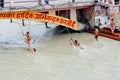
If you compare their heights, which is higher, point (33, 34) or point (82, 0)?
point (82, 0)

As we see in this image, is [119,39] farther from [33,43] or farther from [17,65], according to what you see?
[17,65]

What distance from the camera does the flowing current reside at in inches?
609

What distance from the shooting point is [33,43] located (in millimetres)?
22000

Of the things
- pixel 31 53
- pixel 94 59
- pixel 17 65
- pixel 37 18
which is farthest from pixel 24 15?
pixel 94 59

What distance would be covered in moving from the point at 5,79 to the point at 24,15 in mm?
5522

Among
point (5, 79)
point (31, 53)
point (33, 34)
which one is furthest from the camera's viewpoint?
point (33, 34)

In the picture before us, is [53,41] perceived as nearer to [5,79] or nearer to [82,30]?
[82,30]

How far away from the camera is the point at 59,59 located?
17984 millimetres

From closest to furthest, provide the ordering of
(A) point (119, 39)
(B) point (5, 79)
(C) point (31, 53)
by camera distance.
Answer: (B) point (5, 79) < (C) point (31, 53) < (A) point (119, 39)

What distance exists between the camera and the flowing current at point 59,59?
1547cm

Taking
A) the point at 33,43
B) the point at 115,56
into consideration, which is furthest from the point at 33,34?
the point at 115,56

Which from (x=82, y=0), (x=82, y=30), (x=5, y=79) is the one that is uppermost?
(x=82, y=0)

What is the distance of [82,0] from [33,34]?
4801 mm

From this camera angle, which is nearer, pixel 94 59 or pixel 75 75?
pixel 75 75
